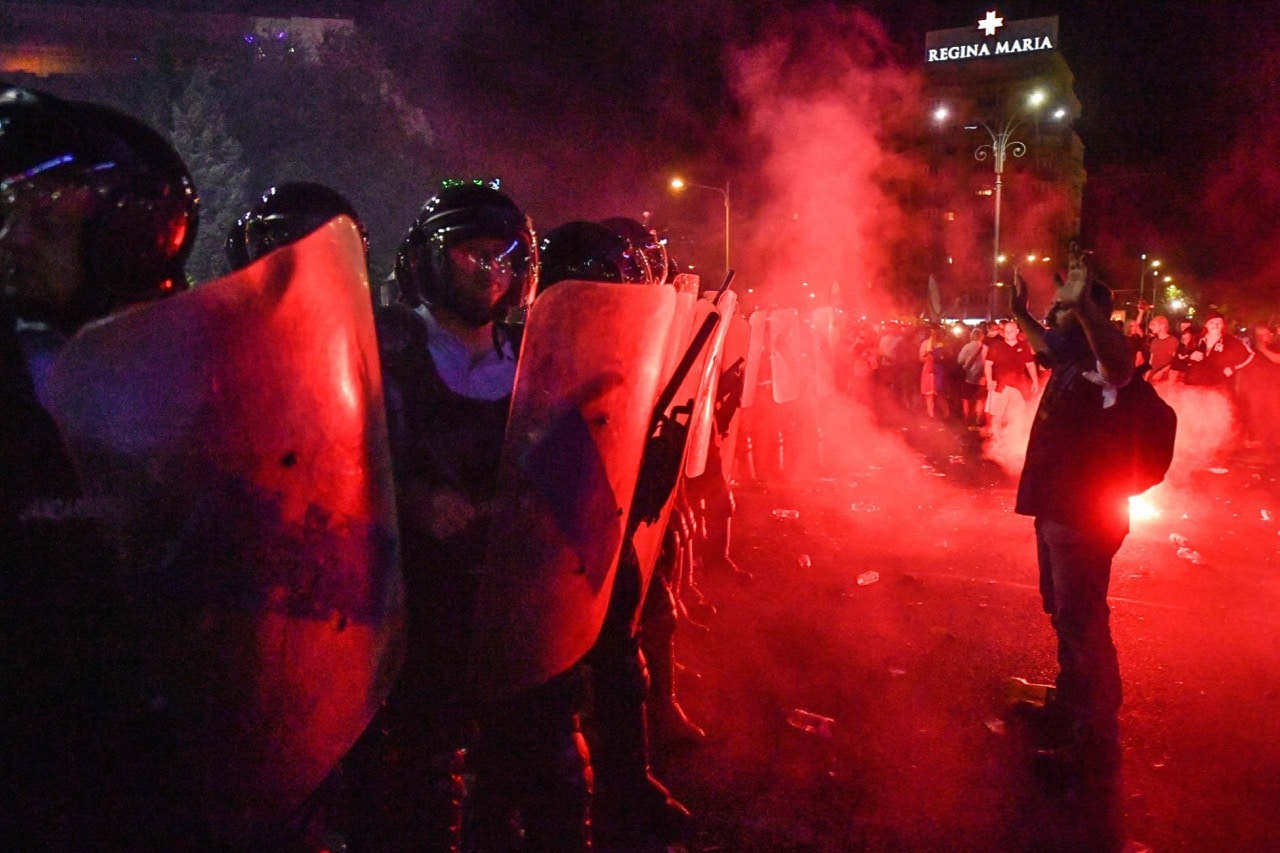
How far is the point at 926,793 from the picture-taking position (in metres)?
3.28

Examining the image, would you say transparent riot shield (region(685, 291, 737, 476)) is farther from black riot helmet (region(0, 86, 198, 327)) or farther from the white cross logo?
the white cross logo

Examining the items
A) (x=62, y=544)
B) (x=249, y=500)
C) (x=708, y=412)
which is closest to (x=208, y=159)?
(x=708, y=412)

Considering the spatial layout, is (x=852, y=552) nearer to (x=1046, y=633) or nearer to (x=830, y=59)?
(x=1046, y=633)

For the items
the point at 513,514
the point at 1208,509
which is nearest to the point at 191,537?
the point at 513,514

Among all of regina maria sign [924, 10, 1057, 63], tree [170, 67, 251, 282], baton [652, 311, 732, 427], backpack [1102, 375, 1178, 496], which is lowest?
backpack [1102, 375, 1178, 496]

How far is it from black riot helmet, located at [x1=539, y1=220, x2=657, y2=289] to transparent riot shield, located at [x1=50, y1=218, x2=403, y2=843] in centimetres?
197

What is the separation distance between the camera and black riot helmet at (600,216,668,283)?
165 inches

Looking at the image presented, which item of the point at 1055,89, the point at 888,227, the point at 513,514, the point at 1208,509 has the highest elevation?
the point at 1055,89

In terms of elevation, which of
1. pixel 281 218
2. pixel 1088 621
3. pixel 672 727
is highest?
pixel 281 218

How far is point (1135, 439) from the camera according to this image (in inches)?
130

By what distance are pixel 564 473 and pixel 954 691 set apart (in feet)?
10.2

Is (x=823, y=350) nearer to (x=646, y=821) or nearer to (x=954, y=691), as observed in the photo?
(x=954, y=691)

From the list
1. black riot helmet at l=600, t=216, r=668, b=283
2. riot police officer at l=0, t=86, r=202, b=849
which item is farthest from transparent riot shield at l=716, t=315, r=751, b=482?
riot police officer at l=0, t=86, r=202, b=849

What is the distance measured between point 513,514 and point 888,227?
22.3 metres
